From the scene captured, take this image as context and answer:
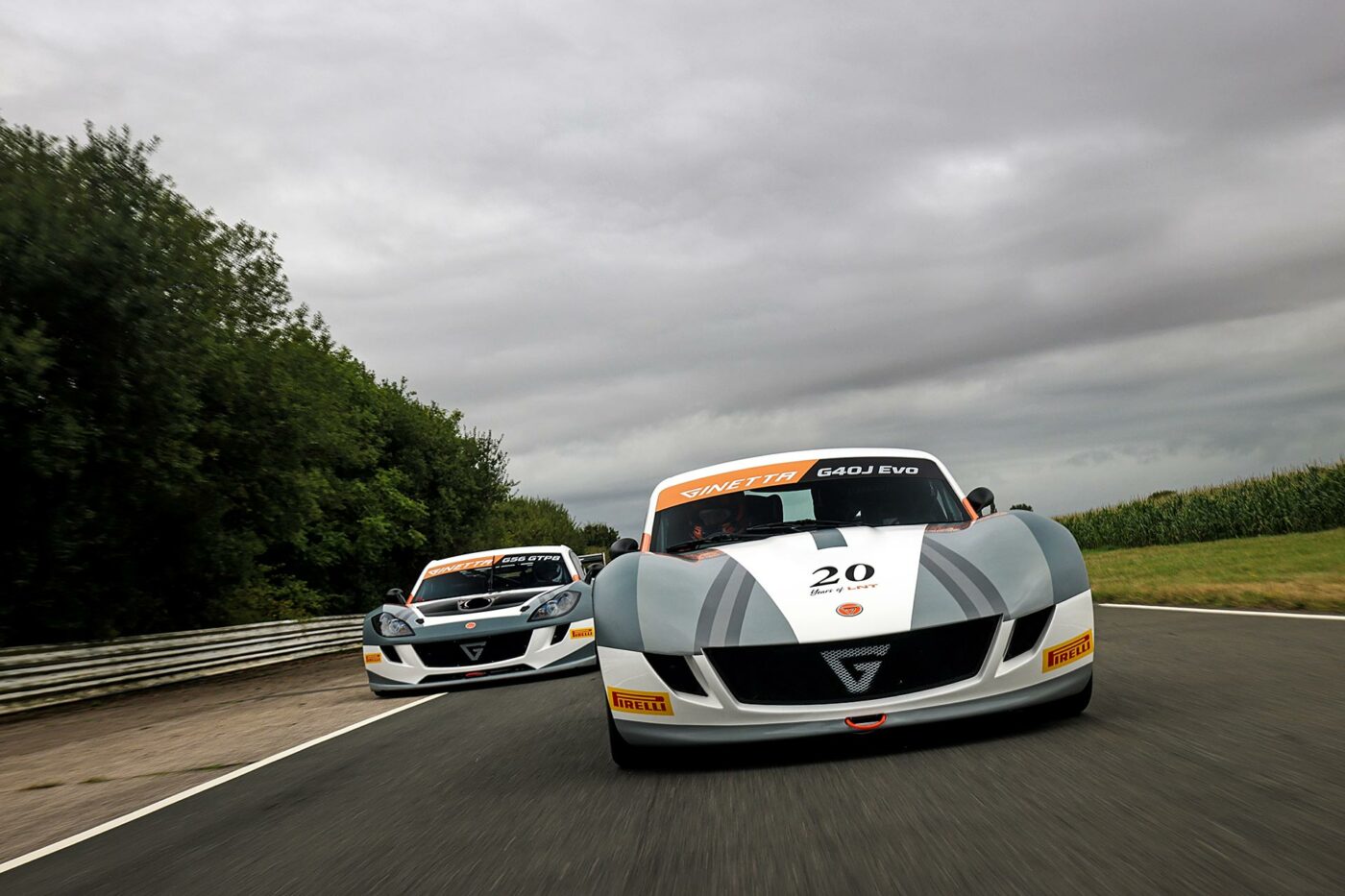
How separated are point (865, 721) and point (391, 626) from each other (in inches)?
298

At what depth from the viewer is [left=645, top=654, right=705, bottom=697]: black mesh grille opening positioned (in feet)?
15.4

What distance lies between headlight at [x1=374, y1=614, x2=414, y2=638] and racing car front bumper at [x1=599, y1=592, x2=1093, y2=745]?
21.4ft

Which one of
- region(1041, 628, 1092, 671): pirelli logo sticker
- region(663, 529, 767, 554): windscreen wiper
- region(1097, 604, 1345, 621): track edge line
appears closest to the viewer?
region(1041, 628, 1092, 671): pirelli logo sticker

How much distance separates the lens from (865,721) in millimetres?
4457

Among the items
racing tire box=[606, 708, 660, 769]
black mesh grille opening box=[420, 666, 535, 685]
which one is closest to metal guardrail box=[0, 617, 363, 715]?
black mesh grille opening box=[420, 666, 535, 685]

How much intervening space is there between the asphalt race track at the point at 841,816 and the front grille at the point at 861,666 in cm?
21

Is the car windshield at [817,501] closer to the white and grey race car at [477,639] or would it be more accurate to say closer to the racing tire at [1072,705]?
the racing tire at [1072,705]

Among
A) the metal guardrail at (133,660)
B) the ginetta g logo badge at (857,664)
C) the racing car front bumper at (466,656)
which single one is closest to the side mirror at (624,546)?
the ginetta g logo badge at (857,664)

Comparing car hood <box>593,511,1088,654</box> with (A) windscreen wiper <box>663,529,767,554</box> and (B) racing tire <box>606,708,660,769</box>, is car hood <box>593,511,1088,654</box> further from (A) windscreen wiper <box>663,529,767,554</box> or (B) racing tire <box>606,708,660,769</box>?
(A) windscreen wiper <box>663,529,767,554</box>

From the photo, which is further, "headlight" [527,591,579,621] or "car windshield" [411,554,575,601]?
"car windshield" [411,554,575,601]

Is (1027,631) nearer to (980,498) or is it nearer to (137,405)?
(980,498)

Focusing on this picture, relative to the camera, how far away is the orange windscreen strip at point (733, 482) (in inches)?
262

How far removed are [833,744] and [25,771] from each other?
6863mm

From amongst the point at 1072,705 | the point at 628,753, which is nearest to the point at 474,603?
the point at 628,753
